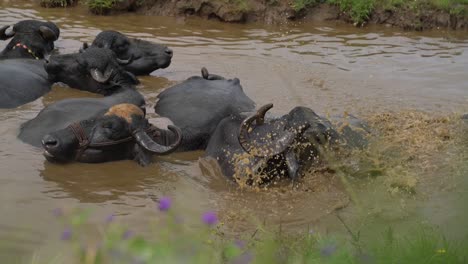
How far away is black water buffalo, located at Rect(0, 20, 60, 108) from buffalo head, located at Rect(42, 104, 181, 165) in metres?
1.68

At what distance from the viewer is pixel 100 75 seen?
735 cm

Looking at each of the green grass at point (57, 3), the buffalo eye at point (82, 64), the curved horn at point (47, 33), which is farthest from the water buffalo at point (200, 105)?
the green grass at point (57, 3)

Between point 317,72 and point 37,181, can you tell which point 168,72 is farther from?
point 37,181

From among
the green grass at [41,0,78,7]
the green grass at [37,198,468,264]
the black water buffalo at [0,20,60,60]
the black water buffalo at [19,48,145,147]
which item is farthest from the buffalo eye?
the green grass at [41,0,78,7]

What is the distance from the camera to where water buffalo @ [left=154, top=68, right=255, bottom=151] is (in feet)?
19.9

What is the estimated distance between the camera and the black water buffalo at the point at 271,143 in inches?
202

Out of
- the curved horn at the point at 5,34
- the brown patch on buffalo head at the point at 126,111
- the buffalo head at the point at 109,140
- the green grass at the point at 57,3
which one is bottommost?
the buffalo head at the point at 109,140

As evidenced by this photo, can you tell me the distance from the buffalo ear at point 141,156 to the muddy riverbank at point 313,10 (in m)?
6.59

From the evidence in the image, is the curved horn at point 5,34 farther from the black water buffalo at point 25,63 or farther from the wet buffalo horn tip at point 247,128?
the wet buffalo horn tip at point 247,128

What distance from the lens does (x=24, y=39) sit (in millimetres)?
8578

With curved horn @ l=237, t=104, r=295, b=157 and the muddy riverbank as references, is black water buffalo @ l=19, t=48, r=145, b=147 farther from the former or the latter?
the muddy riverbank

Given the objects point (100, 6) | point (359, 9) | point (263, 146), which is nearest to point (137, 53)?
point (263, 146)

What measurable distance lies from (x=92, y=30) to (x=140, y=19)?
1.38 meters

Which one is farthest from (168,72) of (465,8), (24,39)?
(465,8)
